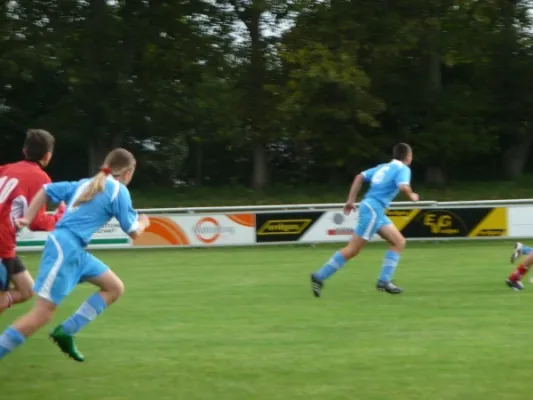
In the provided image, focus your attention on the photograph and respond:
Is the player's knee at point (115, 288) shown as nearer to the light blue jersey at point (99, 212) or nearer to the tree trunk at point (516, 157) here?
the light blue jersey at point (99, 212)

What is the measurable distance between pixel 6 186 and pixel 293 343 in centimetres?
253

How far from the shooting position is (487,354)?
7621 mm

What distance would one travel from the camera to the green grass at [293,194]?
3128 cm

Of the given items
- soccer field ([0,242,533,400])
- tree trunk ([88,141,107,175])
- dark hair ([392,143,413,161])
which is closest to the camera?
soccer field ([0,242,533,400])

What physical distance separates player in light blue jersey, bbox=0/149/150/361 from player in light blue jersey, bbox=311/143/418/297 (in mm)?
4792

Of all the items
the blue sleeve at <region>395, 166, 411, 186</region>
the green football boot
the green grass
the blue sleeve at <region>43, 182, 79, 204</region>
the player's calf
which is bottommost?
the green grass

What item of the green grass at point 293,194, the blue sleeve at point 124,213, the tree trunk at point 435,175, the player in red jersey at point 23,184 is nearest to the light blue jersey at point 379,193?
the player in red jersey at point 23,184

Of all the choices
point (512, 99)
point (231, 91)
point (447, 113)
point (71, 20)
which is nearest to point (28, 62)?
point (71, 20)

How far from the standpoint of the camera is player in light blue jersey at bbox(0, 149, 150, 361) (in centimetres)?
681

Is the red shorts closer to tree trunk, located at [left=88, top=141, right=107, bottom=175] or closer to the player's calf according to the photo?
the player's calf

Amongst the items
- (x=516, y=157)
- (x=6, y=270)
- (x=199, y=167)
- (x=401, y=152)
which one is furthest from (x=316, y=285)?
(x=199, y=167)

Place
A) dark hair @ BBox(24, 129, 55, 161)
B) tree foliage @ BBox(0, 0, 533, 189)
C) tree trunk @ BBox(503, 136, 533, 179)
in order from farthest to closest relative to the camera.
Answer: tree trunk @ BBox(503, 136, 533, 179), tree foliage @ BBox(0, 0, 533, 189), dark hair @ BBox(24, 129, 55, 161)

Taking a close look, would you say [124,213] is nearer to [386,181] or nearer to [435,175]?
[386,181]

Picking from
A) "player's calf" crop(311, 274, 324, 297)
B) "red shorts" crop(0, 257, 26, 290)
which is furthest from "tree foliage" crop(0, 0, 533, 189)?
"red shorts" crop(0, 257, 26, 290)
